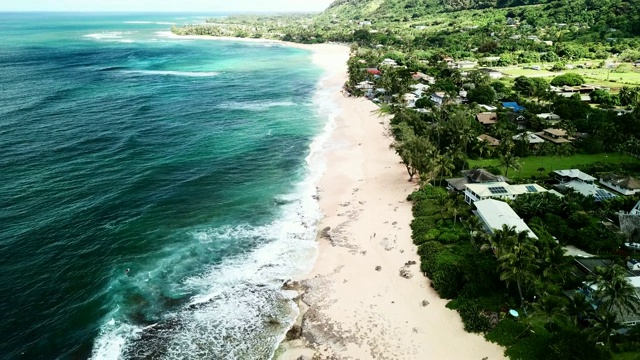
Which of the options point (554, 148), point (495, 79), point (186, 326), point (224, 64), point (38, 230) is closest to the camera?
point (186, 326)

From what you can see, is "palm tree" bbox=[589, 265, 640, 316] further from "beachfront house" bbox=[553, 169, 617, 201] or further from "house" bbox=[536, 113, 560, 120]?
"house" bbox=[536, 113, 560, 120]

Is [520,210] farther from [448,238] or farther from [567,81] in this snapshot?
[567,81]

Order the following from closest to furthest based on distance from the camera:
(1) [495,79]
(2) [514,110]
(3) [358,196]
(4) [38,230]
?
(4) [38,230] → (3) [358,196] → (2) [514,110] → (1) [495,79]

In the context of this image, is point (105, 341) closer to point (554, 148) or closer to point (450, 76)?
point (554, 148)

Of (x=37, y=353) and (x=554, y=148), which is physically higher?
(x=554, y=148)

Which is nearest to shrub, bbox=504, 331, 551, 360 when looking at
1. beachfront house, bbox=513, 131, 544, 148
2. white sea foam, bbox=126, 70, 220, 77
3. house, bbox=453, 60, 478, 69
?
beachfront house, bbox=513, 131, 544, 148

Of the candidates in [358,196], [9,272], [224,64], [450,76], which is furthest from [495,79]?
[9,272]
